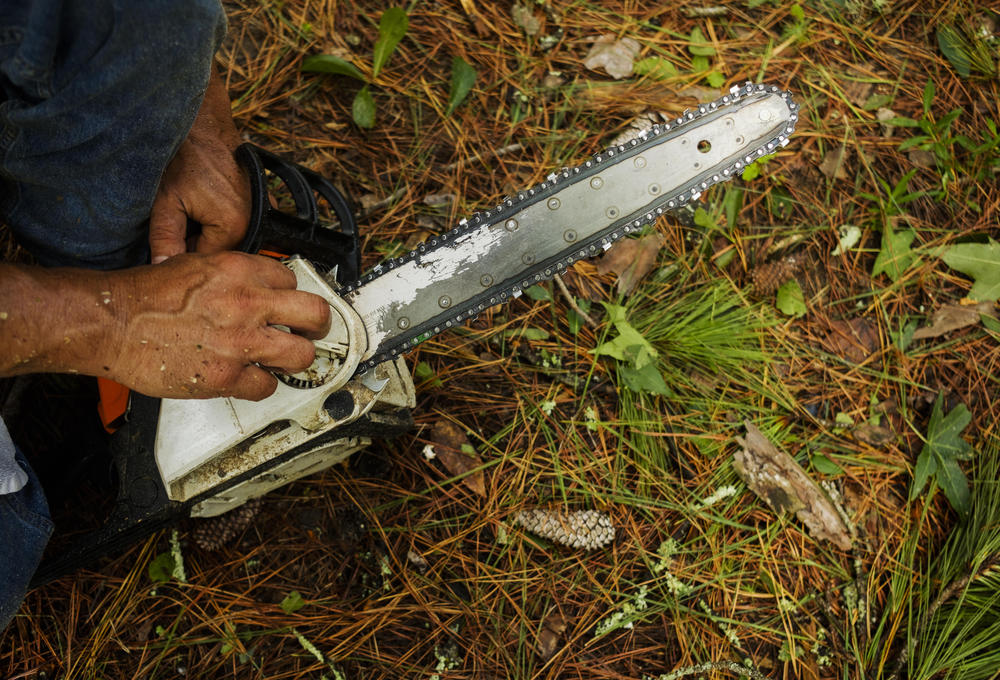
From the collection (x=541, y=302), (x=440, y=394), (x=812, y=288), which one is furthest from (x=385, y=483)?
(x=812, y=288)

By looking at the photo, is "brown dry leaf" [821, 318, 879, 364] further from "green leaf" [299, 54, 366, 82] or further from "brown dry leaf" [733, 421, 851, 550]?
"green leaf" [299, 54, 366, 82]

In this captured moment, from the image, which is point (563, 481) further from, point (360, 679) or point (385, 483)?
point (360, 679)

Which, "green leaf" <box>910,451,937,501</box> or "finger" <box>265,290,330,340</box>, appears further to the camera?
"green leaf" <box>910,451,937,501</box>

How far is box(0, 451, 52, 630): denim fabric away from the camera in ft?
4.59

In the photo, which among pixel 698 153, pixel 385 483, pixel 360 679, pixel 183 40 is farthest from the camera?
pixel 385 483

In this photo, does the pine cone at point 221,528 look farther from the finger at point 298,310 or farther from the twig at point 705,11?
the twig at point 705,11

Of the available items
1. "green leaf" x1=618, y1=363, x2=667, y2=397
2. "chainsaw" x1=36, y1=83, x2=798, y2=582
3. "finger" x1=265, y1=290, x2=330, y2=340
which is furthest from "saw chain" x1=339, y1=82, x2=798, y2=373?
"green leaf" x1=618, y1=363, x2=667, y2=397

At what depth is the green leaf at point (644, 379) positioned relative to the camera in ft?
6.17

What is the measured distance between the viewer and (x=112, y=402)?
1.54 meters

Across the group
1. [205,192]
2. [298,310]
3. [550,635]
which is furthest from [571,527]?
[205,192]

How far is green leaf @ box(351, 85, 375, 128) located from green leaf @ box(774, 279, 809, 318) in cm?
132

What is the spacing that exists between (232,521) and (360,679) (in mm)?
535

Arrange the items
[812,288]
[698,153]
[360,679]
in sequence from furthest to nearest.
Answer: [812,288]
[360,679]
[698,153]

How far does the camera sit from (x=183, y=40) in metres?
1.21
